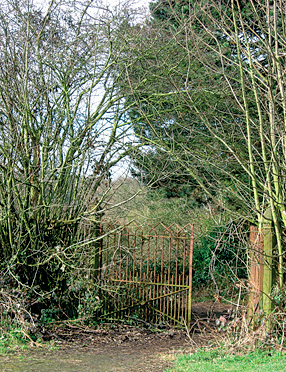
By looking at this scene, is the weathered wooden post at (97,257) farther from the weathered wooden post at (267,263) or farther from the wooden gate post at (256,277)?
the weathered wooden post at (267,263)

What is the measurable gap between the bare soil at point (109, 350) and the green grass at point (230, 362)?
334 mm

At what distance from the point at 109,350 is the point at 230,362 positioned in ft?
6.57

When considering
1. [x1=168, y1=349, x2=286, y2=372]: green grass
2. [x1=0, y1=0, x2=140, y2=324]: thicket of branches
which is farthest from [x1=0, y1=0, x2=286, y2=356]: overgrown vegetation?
[x1=168, y1=349, x2=286, y2=372]: green grass

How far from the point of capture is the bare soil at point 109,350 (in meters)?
5.41

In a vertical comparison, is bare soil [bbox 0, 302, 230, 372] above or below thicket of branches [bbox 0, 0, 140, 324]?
below

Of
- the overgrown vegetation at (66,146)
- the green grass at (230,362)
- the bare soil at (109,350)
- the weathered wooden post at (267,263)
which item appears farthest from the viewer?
the overgrown vegetation at (66,146)

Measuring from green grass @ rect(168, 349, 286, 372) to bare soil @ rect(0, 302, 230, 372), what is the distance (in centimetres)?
33

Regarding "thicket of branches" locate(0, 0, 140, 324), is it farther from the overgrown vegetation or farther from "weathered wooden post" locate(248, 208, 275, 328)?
"weathered wooden post" locate(248, 208, 275, 328)

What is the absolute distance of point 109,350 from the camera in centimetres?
634

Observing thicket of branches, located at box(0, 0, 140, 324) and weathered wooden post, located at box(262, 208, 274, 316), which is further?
thicket of branches, located at box(0, 0, 140, 324)

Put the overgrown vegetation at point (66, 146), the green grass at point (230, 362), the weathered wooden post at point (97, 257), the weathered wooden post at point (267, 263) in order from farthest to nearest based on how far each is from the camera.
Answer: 1. the weathered wooden post at point (97, 257)
2. the overgrown vegetation at point (66, 146)
3. the weathered wooden post at point (267, 263)
4. the green grass at point (230, 362)

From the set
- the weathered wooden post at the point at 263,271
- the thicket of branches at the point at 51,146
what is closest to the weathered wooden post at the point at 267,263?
the weathered wooden post at the point at 263,271

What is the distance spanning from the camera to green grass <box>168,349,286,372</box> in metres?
4.60

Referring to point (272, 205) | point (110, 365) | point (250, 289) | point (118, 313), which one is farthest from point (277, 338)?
point (118, 313)
